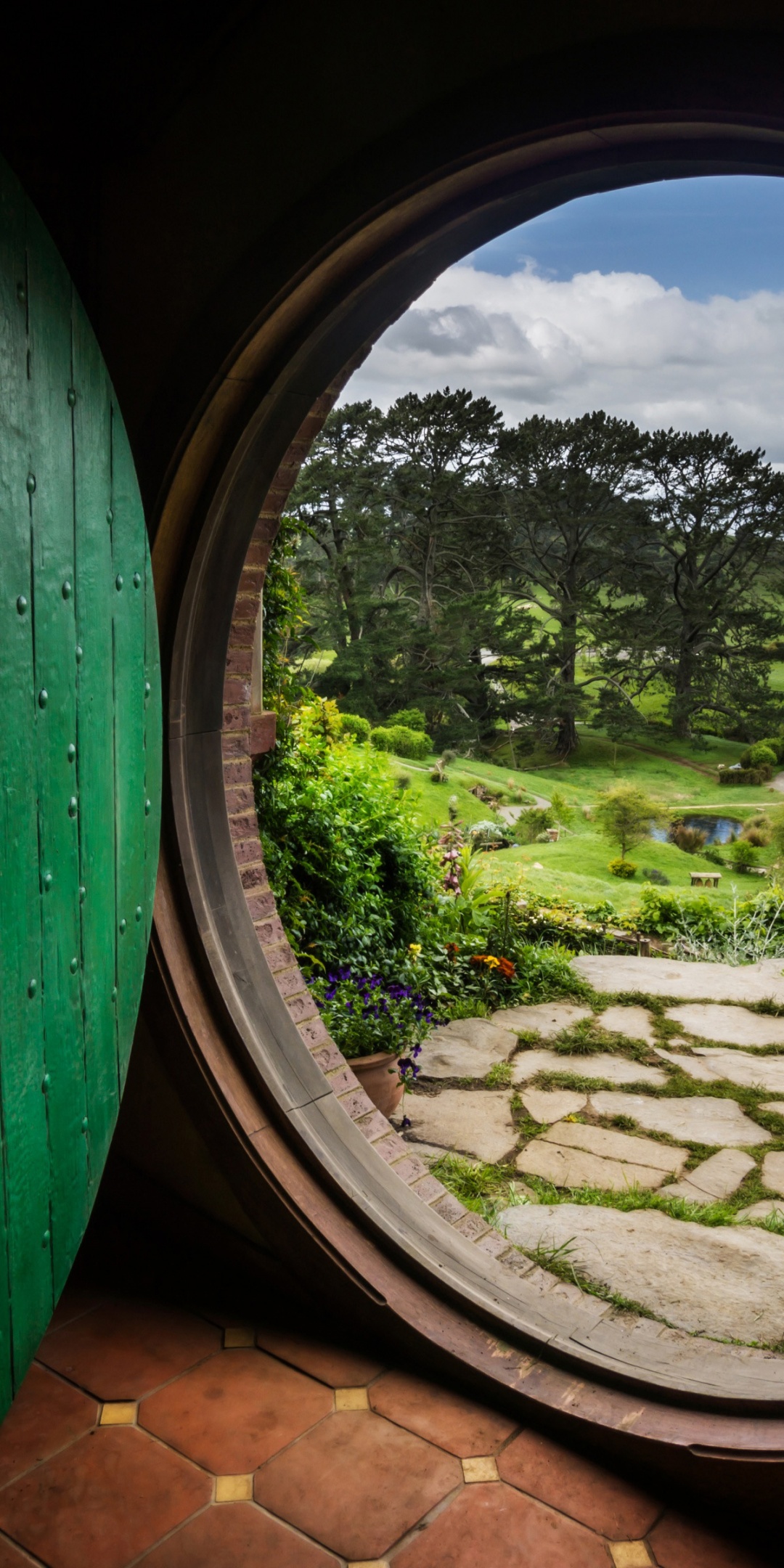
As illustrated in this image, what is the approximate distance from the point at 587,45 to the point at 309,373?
67cm

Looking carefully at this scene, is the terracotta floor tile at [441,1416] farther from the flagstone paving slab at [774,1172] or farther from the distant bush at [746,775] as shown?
the distant bush at [746,775]

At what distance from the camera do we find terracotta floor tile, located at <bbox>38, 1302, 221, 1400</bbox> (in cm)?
175

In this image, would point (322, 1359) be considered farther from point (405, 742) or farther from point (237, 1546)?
point (405, 742)

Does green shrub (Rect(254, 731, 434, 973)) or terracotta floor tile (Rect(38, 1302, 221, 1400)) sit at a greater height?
green shrub (Rect(254, 731, 434, 973))

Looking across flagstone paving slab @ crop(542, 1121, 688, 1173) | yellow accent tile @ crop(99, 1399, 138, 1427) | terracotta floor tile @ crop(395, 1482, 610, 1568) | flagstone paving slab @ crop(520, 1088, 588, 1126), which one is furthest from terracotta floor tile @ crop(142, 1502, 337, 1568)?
flagstone paving slab @ crop(520, 1088, 588, 1126)

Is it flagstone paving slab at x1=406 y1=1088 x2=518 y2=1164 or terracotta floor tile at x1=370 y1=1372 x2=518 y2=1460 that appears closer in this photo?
terracotta floor tile at x1=370 y1=1372 x2=518 y2=1460

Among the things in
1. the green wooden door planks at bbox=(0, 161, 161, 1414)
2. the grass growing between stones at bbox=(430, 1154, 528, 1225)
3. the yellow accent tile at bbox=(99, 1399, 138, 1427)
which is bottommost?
the grass growing between stones at bbox=(430, 1154, 528, 1225)

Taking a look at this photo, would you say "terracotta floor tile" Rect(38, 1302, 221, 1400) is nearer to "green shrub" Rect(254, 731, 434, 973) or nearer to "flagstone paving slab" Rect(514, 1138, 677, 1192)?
"green shrub" Rect(254, 731, 434, 973)

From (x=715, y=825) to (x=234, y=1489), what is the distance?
967 centimetres

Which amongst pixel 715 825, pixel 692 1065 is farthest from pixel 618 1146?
pixel 715 825

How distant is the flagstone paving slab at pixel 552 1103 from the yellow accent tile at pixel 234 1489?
Result: 2088 millimetres

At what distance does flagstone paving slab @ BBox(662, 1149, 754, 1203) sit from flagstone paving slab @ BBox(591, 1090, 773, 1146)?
10 cm

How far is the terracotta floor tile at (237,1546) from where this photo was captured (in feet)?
4.55

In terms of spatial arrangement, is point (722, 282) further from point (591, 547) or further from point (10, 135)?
point (10, 135)
